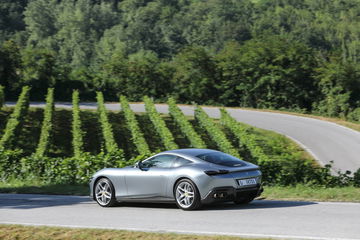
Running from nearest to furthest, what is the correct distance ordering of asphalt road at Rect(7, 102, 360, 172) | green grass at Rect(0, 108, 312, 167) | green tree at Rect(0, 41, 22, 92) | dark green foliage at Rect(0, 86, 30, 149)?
dark green foliage at Rect(0, 86, 30, 149) < asphalt road at Rect(7, 102, 360, 172) < green grass at Rect(0, 108, 312, 167) < green tree at Rect(0, 41, 22, 92)

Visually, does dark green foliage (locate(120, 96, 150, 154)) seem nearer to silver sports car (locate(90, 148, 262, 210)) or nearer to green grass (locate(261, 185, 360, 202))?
green grass (locate(261, 185, 360, 202))

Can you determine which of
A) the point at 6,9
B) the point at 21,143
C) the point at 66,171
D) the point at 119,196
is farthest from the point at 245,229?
the point at 6,9

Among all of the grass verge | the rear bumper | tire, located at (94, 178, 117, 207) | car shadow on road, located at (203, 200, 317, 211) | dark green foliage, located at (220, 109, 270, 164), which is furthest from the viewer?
dark green foliage, located at (220, 109, 270, 164)

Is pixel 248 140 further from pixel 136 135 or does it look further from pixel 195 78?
pixel 195 78

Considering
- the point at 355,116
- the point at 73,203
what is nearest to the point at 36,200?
the point at 73,203

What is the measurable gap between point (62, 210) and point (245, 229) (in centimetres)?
468

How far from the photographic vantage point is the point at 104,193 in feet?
42.4

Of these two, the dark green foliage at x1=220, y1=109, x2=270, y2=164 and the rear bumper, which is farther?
the dark green foliage at x1=220, y1=109, x2=270, y2=164

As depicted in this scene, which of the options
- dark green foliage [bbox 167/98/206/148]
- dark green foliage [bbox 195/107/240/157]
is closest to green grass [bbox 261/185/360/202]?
dark green foliage [bbox 195/107/240/157]

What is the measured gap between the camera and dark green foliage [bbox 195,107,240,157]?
2397cm

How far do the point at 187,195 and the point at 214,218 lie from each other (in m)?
1.38

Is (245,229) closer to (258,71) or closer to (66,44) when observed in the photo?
(258,71)

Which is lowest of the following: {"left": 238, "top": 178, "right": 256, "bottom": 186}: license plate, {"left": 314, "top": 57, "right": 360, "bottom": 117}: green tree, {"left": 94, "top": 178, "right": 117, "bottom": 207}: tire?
{"left": 94, "top": 178, "right": 117, "bottom": 207}: tire

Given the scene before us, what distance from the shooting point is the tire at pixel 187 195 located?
37.0 feet
